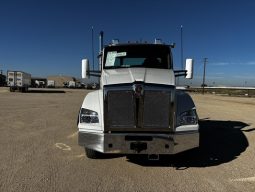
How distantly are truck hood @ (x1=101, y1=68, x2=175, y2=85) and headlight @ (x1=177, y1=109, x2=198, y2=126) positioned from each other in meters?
0.63

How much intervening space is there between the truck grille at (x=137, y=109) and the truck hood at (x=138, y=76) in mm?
316

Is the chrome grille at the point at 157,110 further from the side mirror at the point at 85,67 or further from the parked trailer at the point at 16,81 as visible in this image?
the parked trailer at the point at 16,81

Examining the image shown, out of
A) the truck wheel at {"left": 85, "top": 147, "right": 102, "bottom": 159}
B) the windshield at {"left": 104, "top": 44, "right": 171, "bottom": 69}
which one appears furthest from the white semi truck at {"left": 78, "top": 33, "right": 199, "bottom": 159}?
the windshield at {"left": 104, "top": 44, "right": 171, "bottom": 69}

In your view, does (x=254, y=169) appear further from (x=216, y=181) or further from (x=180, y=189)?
(x=180, y=189)

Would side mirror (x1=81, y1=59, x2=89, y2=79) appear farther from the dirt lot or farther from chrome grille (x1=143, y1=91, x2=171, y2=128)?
chrome grille (x1=143, y1=91, x2=171, y2=128)

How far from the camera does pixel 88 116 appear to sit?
5781 millimetres

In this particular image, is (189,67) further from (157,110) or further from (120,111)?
(120,111)

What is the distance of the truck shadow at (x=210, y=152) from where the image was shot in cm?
631

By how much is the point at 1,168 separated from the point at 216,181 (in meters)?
3.78

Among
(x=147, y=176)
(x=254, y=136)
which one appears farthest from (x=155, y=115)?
(x=254, y=136)

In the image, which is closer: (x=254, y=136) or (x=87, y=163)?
(x=87, y=163)

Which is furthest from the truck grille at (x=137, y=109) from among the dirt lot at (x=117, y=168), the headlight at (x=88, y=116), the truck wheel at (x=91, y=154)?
the truck wheel at (x=91, y=154)

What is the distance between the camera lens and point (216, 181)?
518 cm

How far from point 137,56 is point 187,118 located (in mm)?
2398
